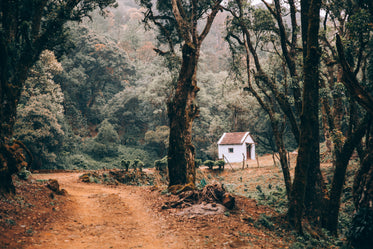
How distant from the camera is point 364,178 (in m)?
5.94

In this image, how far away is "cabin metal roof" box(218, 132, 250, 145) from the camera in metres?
38.3

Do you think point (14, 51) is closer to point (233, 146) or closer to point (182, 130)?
point (182, 130)

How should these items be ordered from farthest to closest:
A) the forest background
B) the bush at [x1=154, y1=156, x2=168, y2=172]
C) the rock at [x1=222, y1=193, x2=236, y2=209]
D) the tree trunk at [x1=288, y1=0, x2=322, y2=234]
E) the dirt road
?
the forest background, the bush at [x1=154, y1=156, x2=168, y2=172], the rock at [x1=222, y1=193, x2=236, y2=209], the tree trunk at [x1=288, y1=0, x2=322, y2=234], the dirt road

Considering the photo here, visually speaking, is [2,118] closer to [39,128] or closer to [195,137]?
[39,128]

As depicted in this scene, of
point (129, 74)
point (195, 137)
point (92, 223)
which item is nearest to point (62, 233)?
point (92, 223)

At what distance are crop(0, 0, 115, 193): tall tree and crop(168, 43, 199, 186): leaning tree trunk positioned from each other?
5293 mm

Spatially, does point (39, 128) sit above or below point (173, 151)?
above

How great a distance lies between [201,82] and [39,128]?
2805cm

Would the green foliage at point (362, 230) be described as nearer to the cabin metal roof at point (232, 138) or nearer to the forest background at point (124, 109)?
the forest background at point (124, 109)

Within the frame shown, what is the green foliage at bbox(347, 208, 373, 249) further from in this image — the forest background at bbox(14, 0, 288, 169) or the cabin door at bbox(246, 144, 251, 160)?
the cabin door at bbox(246, 144, 251, 160)

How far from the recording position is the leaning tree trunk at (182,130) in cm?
1108

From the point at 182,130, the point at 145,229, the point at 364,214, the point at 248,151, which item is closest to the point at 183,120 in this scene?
the point at 182,130

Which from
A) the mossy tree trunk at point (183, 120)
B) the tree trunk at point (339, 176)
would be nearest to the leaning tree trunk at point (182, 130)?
the mossy tree trunk at point (183, 120)

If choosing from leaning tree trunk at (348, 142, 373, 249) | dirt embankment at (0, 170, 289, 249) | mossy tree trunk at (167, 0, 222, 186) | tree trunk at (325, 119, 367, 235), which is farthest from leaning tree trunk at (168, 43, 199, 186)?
leaning tree trunk at (348, 142, 373, 249)
